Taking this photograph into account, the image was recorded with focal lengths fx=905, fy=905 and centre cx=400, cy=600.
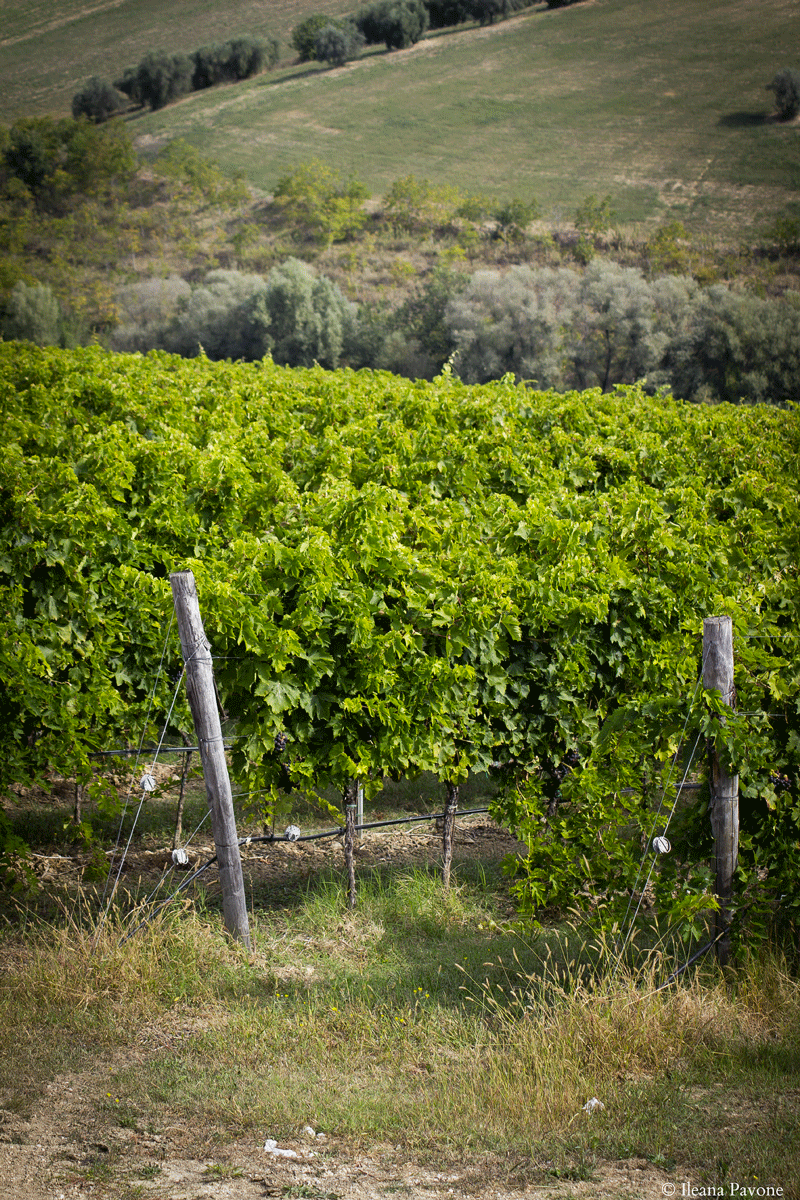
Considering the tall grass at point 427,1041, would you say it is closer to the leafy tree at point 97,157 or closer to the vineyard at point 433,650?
the vineyard at point 433,650

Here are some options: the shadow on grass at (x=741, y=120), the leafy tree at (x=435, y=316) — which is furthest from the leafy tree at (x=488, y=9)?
the leafy tree at (x=435, y=316)

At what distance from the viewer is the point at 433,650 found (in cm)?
512

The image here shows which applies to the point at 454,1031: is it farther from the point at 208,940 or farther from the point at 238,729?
the point at 238,729

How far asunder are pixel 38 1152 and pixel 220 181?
63.0m

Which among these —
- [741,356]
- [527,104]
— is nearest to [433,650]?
[741,356]

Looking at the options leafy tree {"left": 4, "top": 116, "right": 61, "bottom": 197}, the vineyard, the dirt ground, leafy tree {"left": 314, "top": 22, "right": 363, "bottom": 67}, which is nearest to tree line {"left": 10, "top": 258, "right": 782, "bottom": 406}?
leafy tree {"left": 4, "top": 116, "right": 61, "bottom": 197}

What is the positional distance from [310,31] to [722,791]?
7213 centimetres

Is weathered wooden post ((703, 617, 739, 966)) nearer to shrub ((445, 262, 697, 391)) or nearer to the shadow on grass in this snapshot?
shrub ((445, 262, 697, 391))

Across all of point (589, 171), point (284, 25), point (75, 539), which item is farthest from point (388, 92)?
point (75, 539)

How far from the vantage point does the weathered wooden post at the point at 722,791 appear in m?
3.97

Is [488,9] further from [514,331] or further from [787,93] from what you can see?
[514,331]

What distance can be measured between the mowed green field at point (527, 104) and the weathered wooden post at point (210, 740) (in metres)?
46.6

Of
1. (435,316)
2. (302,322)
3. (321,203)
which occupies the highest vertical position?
(321,203)

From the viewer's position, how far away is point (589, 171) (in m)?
52.3
